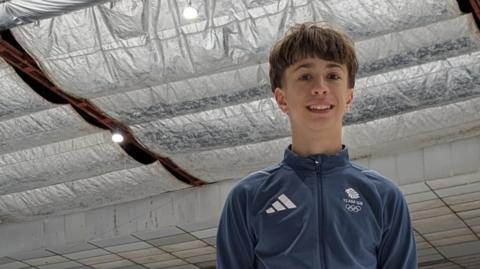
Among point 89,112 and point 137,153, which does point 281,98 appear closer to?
point 89,112

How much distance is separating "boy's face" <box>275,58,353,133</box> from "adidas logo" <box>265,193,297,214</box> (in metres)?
0.18

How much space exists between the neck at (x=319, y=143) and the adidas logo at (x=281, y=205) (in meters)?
0.13

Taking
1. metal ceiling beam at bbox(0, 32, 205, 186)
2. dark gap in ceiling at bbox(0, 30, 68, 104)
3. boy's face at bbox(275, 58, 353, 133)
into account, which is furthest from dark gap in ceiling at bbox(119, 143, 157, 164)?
boy's face at bbox(275, 58, 353, 133)

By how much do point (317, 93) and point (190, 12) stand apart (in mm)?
4654

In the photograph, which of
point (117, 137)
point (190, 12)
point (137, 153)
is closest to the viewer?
point (190, 12)

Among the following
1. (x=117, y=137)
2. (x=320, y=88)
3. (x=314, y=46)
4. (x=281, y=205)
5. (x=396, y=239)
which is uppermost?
(x=117, y=137)

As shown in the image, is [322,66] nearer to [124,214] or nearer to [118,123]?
[118,123]

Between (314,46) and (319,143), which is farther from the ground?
(314,46)

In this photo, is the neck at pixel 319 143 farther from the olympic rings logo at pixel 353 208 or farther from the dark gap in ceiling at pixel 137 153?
the dark gap in ceiling at pixel 137 153

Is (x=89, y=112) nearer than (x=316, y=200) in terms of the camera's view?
No

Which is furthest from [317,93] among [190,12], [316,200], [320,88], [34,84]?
[34,84]

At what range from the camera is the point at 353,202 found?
75.7 inches

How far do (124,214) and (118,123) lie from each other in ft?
9.40

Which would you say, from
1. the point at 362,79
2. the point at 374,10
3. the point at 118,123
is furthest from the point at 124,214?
the point at 374,10
